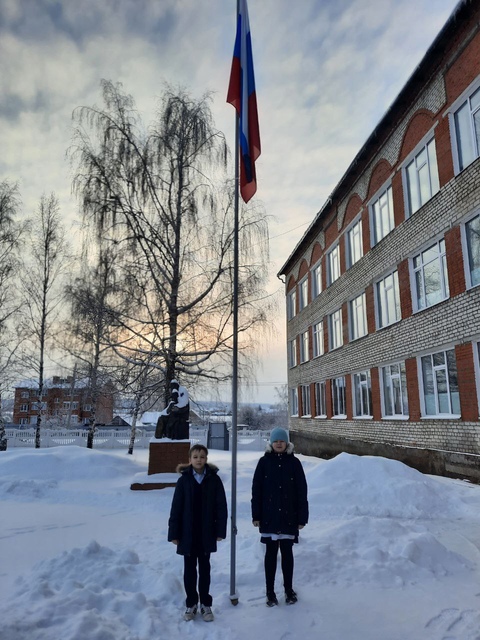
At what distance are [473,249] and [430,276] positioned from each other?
2023 millimetres

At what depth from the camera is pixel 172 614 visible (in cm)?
379

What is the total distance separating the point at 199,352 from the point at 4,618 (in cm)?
1172

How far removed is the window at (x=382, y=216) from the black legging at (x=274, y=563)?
43.4ft

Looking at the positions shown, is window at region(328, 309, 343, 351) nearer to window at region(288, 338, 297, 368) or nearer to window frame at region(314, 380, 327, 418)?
window frame at region(314, 380, 327, 418)

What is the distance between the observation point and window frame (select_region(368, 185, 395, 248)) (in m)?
15.4

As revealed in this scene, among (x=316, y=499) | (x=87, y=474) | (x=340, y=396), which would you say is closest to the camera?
(x=316, y=499)

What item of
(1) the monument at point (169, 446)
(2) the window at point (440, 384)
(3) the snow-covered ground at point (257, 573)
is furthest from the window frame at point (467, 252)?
(1) the monument at point (169, 446)

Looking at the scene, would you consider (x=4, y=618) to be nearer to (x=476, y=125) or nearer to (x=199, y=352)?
(x=199, y=352)

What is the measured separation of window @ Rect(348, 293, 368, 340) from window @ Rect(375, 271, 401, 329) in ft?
3.74

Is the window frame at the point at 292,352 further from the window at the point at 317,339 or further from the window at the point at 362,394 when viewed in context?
the window at the point at 362,394

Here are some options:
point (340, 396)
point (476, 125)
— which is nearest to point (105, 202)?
point (476, 125)

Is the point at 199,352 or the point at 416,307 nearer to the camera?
the point at 416,307

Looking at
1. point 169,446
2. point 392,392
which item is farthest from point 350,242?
point 169,446

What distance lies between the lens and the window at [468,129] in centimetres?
1084
